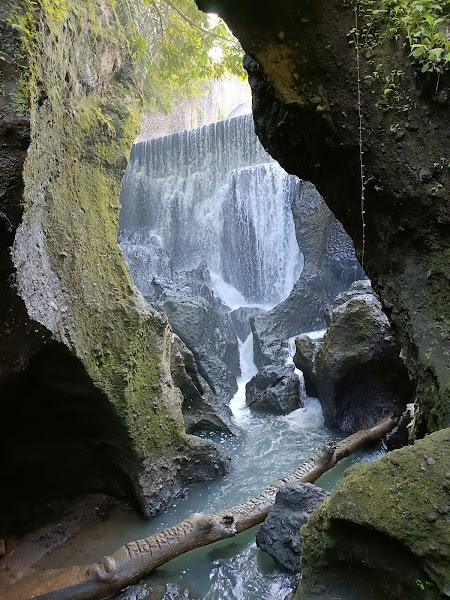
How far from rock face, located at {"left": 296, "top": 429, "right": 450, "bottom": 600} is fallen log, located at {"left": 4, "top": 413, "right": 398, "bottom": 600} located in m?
2.19

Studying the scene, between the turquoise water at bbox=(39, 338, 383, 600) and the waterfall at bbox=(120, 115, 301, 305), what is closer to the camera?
the turquoise water at bbox=(39, 338, 383, 600)

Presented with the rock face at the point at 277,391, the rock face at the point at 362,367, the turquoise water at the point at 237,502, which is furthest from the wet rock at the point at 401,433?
the rock face at the point at 277,391

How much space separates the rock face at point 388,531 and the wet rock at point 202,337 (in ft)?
23.5

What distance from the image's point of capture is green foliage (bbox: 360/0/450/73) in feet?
8.65

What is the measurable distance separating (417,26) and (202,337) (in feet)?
25.8

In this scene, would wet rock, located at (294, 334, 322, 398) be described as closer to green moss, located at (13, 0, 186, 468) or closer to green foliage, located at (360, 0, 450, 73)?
green moss, located at (13, 0, 186, 468)

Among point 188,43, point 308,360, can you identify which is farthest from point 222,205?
point 308,360

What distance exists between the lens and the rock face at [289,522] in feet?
13.1

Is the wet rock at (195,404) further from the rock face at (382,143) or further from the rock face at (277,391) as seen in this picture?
the rock face at (382,143)

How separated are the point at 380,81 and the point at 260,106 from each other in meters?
1.20

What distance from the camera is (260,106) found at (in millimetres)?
3920

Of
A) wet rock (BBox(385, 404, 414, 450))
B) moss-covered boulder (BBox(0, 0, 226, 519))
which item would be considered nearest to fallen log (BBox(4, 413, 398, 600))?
moss-covered boulder (BBox(0, 0, 226, 519))

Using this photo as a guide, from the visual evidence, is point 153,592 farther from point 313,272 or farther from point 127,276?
point 313,272

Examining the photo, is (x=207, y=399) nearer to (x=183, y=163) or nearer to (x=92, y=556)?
(x=92, y=556)
